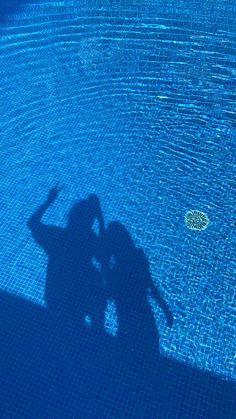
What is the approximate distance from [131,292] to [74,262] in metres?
0.66

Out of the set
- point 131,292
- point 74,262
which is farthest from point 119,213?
point 131,292

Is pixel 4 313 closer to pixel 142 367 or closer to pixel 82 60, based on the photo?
pixel 142 367

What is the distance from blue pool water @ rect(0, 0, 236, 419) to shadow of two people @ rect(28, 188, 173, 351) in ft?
0.04

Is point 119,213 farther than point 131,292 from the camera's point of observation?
Yes

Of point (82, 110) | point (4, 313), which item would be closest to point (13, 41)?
point (82, 110)

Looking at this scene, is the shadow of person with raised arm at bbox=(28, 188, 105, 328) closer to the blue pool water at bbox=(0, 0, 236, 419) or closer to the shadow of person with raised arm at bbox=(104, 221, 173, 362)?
the blue pool water at bbox=(0, 0, 236, 419)

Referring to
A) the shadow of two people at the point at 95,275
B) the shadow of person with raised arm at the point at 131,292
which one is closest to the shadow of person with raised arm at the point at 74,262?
the shadow of two people at the point at 95,275

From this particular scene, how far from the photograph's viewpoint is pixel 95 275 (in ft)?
12.4

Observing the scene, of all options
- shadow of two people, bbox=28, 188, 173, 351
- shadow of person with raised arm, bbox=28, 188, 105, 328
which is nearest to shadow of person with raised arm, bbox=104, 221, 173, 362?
shadow of two people, bbox=28, 188, 173, 351

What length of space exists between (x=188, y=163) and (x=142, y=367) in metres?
2.41

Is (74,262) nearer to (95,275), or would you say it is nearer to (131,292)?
(95,275)

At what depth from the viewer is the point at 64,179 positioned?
4.48m

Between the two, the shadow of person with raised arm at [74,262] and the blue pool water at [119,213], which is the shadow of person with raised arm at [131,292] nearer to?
the blue pool water at [119,213]

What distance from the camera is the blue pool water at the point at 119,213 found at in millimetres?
3264
